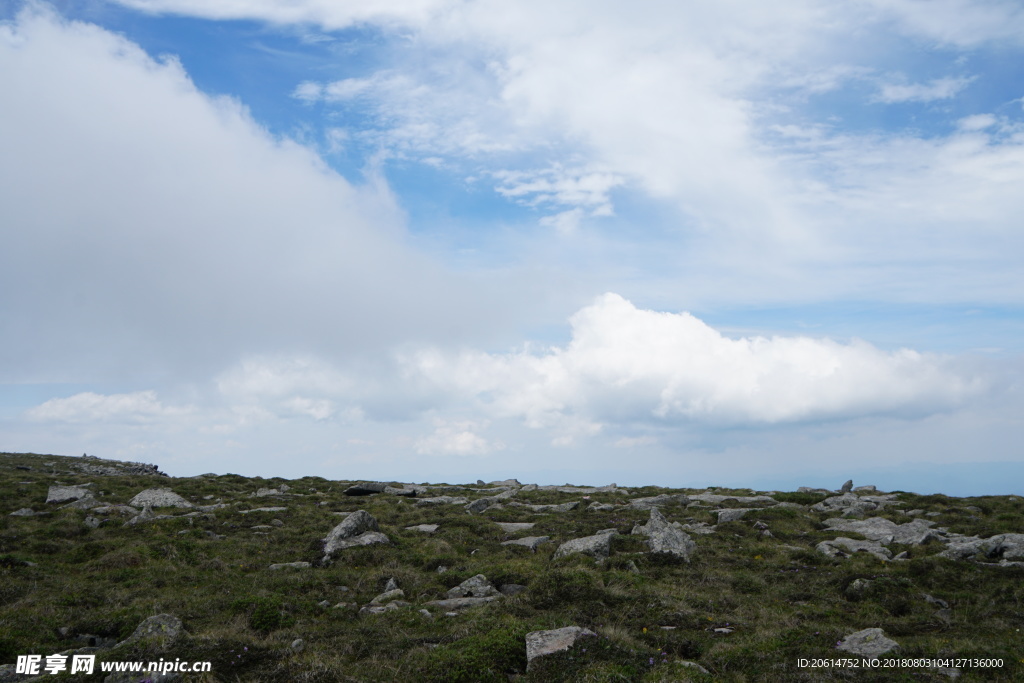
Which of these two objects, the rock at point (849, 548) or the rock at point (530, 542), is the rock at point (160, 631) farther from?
the rock at point (849, 548)

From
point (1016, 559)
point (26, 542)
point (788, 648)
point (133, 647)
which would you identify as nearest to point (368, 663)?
point (133, 647)

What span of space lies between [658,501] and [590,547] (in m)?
18.1

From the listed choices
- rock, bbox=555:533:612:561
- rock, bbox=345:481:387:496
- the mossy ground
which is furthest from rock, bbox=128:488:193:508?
rock, bbox=555:533:612:561

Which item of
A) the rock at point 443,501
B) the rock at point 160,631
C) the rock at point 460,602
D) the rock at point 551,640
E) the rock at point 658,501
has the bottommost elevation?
the rock at point 443,501

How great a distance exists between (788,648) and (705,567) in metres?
9.69

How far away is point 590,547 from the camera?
21703mm

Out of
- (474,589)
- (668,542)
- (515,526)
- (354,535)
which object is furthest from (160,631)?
(515,526)

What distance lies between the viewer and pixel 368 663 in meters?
11.6

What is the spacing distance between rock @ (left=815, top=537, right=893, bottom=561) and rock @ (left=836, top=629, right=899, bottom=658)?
11.1 meters

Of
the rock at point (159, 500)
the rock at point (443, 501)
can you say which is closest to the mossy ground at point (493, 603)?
the rock at point (159, 500)

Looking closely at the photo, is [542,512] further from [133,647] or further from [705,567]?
[133,647]

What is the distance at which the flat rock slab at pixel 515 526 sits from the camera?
2851 centimetres

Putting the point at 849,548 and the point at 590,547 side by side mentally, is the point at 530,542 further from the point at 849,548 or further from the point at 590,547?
the point at 849,548

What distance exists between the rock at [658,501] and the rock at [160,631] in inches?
1079
